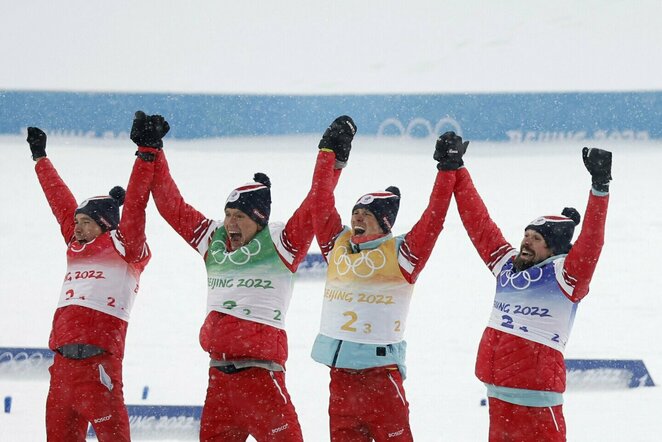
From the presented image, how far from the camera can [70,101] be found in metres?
16.3

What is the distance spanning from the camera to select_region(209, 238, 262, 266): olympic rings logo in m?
5.36

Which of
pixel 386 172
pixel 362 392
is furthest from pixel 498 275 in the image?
pixel 386 172

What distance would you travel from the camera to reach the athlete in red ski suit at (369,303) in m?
5.16

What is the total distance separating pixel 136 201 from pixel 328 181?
39.4 inches

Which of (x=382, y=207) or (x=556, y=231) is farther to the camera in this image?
(x=382, y=207)

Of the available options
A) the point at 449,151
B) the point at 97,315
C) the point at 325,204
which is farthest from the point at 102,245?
the point at 449,151

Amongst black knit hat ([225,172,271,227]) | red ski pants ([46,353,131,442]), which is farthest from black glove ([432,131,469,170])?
red ski pants ([46,353,131,442])

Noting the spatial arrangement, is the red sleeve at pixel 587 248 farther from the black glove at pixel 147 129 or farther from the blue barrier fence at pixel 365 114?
the blue barrier fence at pixel 365 114

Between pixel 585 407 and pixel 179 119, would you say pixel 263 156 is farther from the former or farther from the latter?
pixel 585 407

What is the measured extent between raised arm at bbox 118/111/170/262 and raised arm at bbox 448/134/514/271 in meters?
1.54

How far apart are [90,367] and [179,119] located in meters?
10.9

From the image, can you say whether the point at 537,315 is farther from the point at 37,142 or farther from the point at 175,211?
the point at 37,142

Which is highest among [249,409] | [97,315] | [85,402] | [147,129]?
[147,129]

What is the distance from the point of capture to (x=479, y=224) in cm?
532
